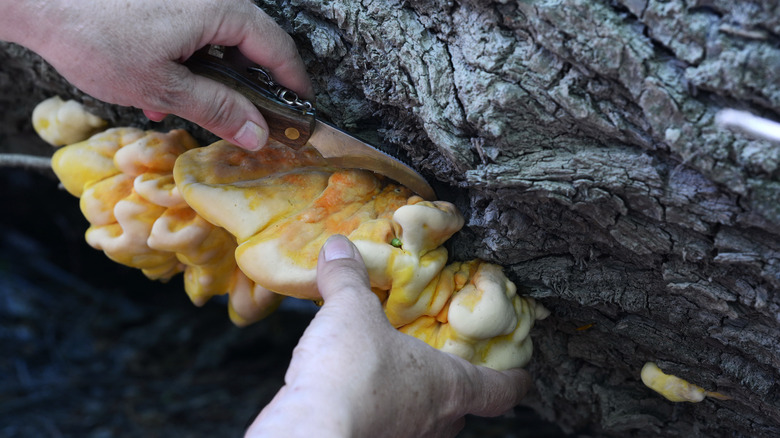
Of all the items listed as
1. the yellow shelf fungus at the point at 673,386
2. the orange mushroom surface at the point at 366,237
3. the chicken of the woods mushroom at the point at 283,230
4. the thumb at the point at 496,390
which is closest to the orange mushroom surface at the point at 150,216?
the chicken of the woods mushroom at the point at 283,230

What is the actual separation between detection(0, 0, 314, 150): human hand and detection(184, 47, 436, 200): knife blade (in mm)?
46

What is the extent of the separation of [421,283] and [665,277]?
0.67 meters

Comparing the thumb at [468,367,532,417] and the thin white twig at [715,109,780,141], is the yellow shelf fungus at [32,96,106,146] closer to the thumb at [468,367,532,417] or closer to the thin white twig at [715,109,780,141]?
the thumb at [468,367,532,417]

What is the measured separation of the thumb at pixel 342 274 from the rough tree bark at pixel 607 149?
383 mm

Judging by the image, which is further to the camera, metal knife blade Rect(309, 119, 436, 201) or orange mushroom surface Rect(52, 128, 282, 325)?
orange mushroom surface Rect(52, 128, 282, 325)

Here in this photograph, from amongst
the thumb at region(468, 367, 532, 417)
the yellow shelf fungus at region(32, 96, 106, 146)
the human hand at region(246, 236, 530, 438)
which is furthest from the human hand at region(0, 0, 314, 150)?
the thumb at region(468, 367, 532, 417)

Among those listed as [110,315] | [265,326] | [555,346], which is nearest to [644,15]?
[555,346]

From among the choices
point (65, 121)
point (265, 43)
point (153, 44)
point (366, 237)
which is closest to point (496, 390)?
point (366, 237)

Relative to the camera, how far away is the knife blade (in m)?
1.74

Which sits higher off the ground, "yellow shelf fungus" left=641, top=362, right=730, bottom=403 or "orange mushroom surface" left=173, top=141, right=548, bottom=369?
"orange mushroom surface" left=173, top=141, right=548, bottom=369

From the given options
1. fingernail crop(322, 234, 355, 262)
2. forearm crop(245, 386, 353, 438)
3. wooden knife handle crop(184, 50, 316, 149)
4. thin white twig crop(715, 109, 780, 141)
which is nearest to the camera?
forearm crop(245, 386, 353, 438)

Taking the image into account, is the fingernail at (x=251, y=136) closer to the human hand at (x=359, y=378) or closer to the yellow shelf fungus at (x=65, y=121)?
the human hand at (x=359, y=378)

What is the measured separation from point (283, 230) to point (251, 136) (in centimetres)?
29

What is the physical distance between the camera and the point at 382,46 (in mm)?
1716
